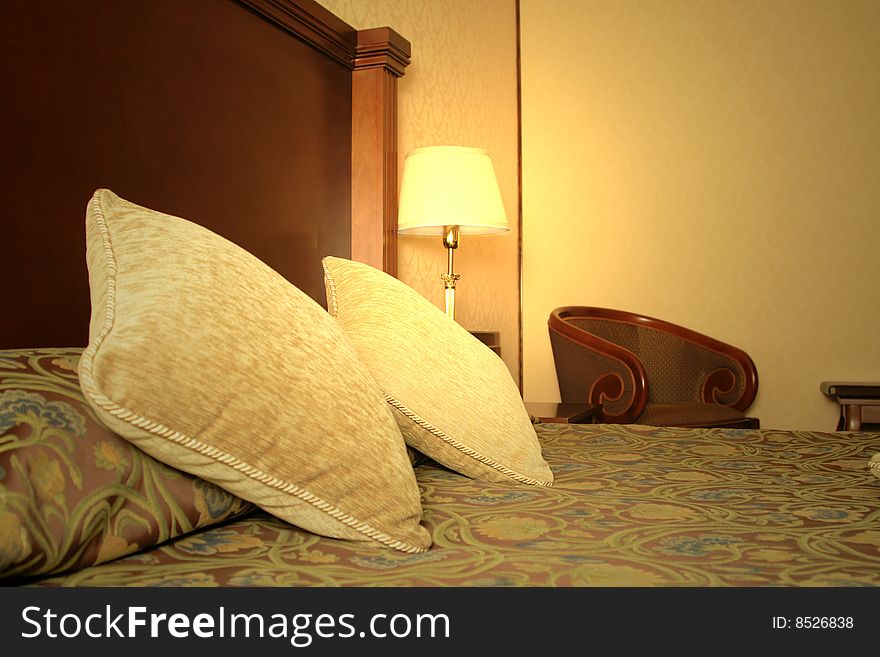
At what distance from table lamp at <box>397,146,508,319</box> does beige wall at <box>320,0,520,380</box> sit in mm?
346

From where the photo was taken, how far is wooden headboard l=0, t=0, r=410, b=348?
1274mm

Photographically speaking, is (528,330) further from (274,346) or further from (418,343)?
(274,346)

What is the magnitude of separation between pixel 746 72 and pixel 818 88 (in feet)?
1.09

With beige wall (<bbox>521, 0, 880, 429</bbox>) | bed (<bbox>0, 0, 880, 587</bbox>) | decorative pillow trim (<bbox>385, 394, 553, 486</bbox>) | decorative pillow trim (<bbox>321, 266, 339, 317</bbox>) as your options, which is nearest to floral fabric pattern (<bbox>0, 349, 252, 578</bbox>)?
bed (<bbox>0, 0, 880, 587</bbox>)

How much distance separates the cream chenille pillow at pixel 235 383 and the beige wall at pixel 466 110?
61.5 inches

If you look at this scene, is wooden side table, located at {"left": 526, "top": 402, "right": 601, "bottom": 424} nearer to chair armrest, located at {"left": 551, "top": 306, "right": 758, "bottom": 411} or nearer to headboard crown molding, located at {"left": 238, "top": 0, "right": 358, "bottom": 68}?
chair armrest, located at {"left": 551, "top": 306, "right": 758, "bottom": 411}

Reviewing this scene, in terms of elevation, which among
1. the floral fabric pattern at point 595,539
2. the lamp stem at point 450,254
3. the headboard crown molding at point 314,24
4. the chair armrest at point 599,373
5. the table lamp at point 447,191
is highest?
the headboard crown molding at point 314,24

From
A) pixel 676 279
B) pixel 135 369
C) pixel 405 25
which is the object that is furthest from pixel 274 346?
pixel 676 279

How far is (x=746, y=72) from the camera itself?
388cm

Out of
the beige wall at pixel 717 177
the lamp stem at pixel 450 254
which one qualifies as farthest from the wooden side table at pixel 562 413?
the beige wall at pixel 717 177

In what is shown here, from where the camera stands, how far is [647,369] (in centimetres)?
368

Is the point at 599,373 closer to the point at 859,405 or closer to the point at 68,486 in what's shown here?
the point at 859,405

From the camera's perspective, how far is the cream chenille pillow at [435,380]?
4.08 feet

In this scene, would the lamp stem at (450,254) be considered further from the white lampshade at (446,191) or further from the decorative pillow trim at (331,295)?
the decorative pillow trim at (331,295)
